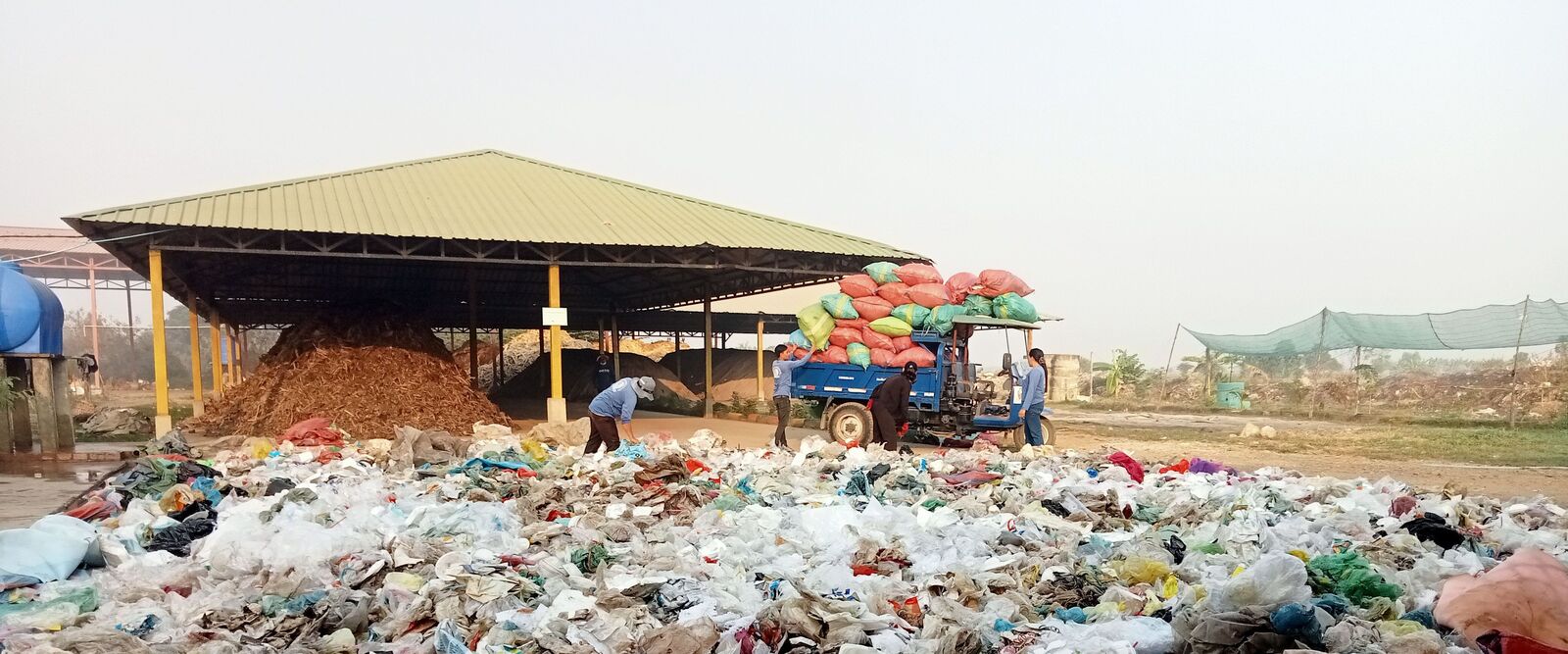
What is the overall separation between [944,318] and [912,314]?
16.9 inches

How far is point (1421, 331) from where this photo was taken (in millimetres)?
15797

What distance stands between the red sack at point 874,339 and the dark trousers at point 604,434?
12.9 ft

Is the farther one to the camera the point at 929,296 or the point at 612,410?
the point at 929,296

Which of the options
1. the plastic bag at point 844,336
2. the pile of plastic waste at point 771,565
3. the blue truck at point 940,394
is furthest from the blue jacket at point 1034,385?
the pile of plastic waste at point 771,565

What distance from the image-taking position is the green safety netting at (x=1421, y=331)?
44.4 ft

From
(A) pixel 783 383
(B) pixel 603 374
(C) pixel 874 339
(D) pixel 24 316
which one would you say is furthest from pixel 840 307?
(D) pixel 24 316

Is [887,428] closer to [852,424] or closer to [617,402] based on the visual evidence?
[852,424]

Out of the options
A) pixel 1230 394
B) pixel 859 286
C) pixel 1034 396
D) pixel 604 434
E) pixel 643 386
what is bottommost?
pixel 1230 394

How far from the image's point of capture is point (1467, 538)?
5.38 meters

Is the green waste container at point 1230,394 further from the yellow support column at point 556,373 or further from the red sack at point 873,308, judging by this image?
the yellow support column at point 556,373

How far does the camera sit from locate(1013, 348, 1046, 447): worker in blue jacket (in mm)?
10641

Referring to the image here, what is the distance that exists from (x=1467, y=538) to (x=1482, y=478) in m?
5.14

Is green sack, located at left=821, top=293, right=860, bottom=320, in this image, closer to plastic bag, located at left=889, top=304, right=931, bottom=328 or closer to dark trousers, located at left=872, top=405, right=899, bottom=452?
plastic bag, located at left=889, top=304, right=931, bottom=328

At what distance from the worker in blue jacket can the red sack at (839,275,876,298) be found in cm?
237
